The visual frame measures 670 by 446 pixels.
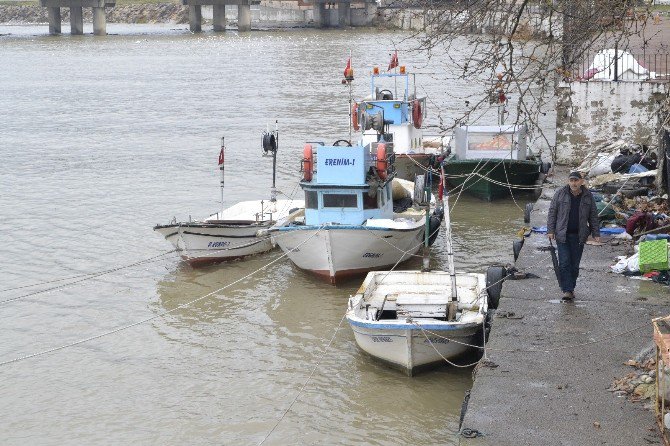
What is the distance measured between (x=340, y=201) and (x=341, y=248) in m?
0.92

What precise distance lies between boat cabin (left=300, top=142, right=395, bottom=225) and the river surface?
4.21 ft

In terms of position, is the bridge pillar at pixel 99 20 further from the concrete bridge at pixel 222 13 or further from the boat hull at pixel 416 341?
the boat hull at pixel 416 341

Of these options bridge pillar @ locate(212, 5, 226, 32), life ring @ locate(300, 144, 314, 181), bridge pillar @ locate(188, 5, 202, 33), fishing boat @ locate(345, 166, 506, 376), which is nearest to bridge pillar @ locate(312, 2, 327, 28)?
bridge pillar @ locate(212, 5, 226, 32)

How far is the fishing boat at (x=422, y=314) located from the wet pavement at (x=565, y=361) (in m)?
0.56

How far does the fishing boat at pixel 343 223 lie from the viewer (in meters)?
18.7

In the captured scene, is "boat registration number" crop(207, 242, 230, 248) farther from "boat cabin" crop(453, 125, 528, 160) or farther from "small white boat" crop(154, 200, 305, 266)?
"boat cabin" crop(453, 125, 528, 160)

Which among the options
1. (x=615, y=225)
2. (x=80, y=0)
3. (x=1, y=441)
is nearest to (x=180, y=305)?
(x=1, y=441)

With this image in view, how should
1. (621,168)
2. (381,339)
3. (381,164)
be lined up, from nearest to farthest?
(381,339)
(381,164)
(621,168)

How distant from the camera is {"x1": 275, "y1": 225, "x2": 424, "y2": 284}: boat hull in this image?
1864 cm

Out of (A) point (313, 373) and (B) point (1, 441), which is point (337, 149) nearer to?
(A) point (313, 373)

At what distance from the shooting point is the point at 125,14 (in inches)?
6757

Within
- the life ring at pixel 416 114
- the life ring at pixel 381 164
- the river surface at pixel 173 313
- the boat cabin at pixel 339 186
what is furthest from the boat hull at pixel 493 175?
the boat cabin at pixel 339 186

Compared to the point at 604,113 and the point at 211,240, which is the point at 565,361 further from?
the point at 604,113

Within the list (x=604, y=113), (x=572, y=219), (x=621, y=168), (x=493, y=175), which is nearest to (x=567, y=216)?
(x=572, y=219)
